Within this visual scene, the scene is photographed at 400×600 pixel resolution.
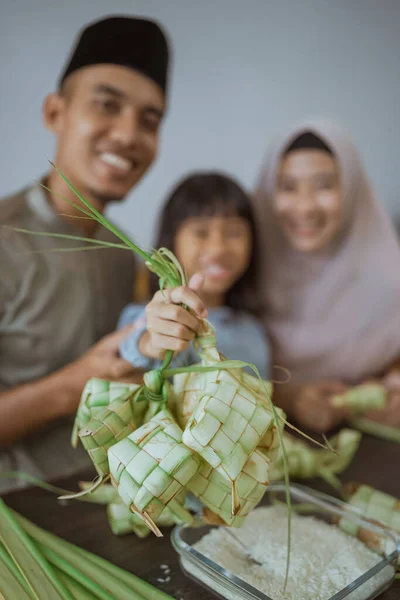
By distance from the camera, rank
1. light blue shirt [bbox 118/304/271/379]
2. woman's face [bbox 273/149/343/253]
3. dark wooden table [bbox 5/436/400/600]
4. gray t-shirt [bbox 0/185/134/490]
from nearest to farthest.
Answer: dark wooden table [bbox 5/436/400/600] < gray t-shirt [bbox 0/185/134/490] < light blue shirt [bbox 118/304/271/379] < woman's face [bbox 273/149/343/253]

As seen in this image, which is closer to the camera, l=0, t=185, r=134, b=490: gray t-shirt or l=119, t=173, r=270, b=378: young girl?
l=0, t=185, r=134, b=490: gray t-shirt

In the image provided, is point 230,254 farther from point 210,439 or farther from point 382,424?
point 210,439

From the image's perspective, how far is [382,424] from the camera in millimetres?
1288

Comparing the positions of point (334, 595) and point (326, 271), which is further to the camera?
point (326, 271)

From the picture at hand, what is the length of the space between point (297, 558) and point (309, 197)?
2.68ft

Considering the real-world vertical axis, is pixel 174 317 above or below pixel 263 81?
below

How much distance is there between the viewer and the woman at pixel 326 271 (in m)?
Answer: 1.27

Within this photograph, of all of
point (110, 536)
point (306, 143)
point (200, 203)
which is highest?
point (306, 143)

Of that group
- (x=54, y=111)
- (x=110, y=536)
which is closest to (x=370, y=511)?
(x=110, y=536)

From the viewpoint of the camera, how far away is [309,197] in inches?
50.0

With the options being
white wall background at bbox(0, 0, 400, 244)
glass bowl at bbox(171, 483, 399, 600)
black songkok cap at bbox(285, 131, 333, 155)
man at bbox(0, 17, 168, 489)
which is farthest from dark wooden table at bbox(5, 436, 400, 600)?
black songkok cap at bbox(285, 131, 333, 155)

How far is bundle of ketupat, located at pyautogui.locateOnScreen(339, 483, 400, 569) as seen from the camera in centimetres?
74

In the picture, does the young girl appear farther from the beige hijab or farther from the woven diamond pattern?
the woven diamond pattern

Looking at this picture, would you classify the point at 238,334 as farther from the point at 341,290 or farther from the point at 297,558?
the point at 297,558
